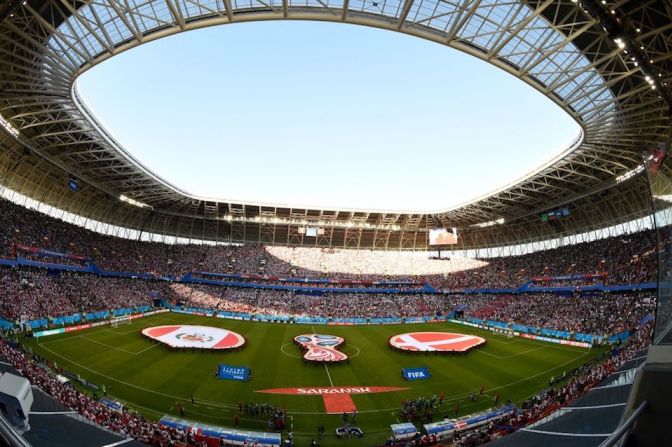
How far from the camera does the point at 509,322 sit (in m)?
50.7

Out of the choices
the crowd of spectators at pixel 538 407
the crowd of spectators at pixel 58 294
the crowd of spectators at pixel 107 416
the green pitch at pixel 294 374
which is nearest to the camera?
the crowd of spectators at pixel 107 416

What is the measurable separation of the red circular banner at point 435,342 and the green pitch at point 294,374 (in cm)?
106

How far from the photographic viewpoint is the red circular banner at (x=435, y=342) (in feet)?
127

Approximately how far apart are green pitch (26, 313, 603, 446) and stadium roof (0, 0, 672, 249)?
2082 centimetres

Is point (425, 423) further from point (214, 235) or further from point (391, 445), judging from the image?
point (214, 235)

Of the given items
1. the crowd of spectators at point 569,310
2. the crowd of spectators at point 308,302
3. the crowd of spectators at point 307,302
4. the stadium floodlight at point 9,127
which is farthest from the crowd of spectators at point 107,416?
the crowd of spectators at point 569,310

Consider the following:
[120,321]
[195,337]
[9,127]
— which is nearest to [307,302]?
[195,337]

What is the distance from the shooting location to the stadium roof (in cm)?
2391

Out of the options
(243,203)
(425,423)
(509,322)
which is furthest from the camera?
(243,203)

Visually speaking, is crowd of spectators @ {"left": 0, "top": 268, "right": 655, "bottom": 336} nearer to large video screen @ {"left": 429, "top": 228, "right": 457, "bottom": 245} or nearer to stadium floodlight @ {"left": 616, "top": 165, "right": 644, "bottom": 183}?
large video screen @ {"left": 429, "top": 228, "right": 457, "bottom": 245}

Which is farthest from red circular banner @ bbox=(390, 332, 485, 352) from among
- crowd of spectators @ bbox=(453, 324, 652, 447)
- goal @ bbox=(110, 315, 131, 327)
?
goal @ bbox=(110, 315, 131, 327)

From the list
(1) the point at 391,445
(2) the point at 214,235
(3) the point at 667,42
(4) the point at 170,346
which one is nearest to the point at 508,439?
(1) the point at 391,445

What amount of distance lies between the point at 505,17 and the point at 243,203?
178ft

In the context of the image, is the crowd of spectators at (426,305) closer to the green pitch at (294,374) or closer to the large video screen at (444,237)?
the green pitch at (294,374)
